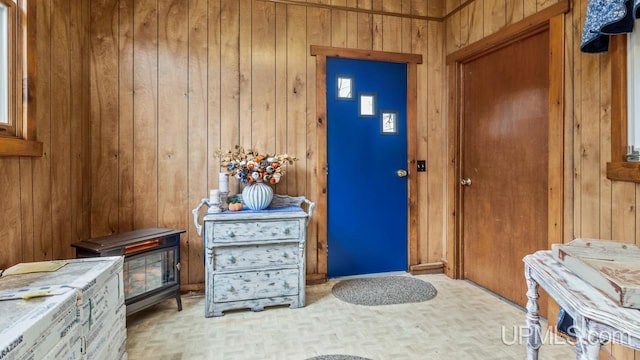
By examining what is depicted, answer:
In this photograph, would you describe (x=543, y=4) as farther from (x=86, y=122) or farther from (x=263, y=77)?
(x=86, y=122)

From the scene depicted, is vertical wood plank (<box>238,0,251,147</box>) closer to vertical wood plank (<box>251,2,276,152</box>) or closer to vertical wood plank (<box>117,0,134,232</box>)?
vertical wood plank (<box>251,2,276,152</box>)

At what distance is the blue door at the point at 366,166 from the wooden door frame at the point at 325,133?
0.05 meters

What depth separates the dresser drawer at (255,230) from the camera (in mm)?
2324

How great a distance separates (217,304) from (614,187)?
8.21 feet

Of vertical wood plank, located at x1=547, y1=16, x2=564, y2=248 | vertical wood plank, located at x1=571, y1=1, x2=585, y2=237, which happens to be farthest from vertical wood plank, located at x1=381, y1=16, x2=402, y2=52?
vertical wood plank, located at x1=571, y1=1, x2=585, y2=237

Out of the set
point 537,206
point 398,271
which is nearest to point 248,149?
point 398,271

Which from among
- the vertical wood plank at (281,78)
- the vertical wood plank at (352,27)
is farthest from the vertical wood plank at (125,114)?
the vertical wood plank at (352,27)

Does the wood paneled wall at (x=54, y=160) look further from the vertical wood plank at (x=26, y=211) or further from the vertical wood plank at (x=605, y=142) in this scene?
the vertical wood plank at (x=605, y=142)

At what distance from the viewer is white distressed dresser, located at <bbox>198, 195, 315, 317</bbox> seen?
7.61 feet

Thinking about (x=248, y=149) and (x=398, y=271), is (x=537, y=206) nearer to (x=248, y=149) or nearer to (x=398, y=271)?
(x=398, y=271)

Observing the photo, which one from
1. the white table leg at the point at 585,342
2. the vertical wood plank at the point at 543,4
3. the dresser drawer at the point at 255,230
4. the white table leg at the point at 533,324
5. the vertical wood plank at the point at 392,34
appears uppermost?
the vertical wood plank at the point at 392,34

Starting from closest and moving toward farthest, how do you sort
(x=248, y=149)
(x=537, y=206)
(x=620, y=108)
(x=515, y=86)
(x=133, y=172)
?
(x=620, y=108) < (x=537, y=206) < (x=515, y=86) < (x=133, y=172) < (x=248, y=149)

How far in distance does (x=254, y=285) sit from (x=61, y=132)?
1.60m

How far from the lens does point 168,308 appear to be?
2.46 m
